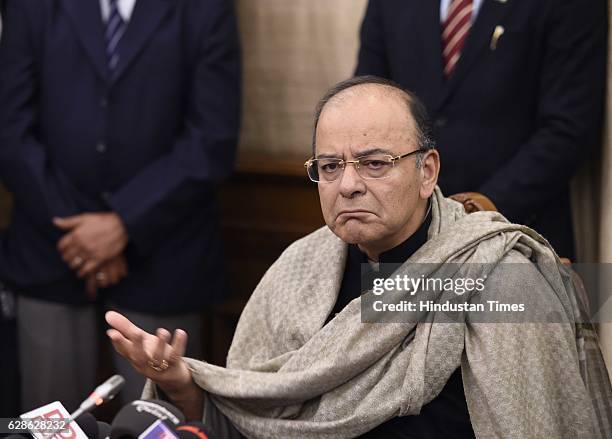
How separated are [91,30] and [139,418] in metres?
2.05

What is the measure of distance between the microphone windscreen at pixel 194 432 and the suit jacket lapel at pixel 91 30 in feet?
6.57

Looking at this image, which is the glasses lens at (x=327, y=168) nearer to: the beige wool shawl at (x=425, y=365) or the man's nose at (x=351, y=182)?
the man's nose at (x=351, y=182)

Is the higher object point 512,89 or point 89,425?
point 512,89

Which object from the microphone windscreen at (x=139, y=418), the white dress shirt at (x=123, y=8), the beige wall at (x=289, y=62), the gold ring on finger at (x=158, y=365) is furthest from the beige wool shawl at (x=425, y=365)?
the beige wall at (x=289, y=62)

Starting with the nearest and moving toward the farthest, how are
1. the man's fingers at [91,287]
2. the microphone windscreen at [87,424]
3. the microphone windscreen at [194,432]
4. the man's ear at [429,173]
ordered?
the microphone windscreen at [194,432] < the microphone windscreen at [87,424] < the man's ear at [429,173] < the man's fingers at [91,287]

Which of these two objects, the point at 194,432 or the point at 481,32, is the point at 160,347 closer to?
the point at 194,432

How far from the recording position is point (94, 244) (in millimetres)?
3781

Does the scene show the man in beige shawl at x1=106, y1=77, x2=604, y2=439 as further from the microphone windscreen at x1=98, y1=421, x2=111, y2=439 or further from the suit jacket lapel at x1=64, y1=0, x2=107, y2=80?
the suit jacket lapel at x1=64, y1=0, x2=107, y2=80

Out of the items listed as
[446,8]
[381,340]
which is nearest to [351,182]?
[381,340]

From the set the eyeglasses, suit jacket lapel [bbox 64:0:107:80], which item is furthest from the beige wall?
the eyeglasses

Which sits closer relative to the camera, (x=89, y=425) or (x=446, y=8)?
(x=89, y=425)

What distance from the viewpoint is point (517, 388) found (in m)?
2.20

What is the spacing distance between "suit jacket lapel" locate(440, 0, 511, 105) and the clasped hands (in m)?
1.38

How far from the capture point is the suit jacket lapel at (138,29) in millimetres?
3771
